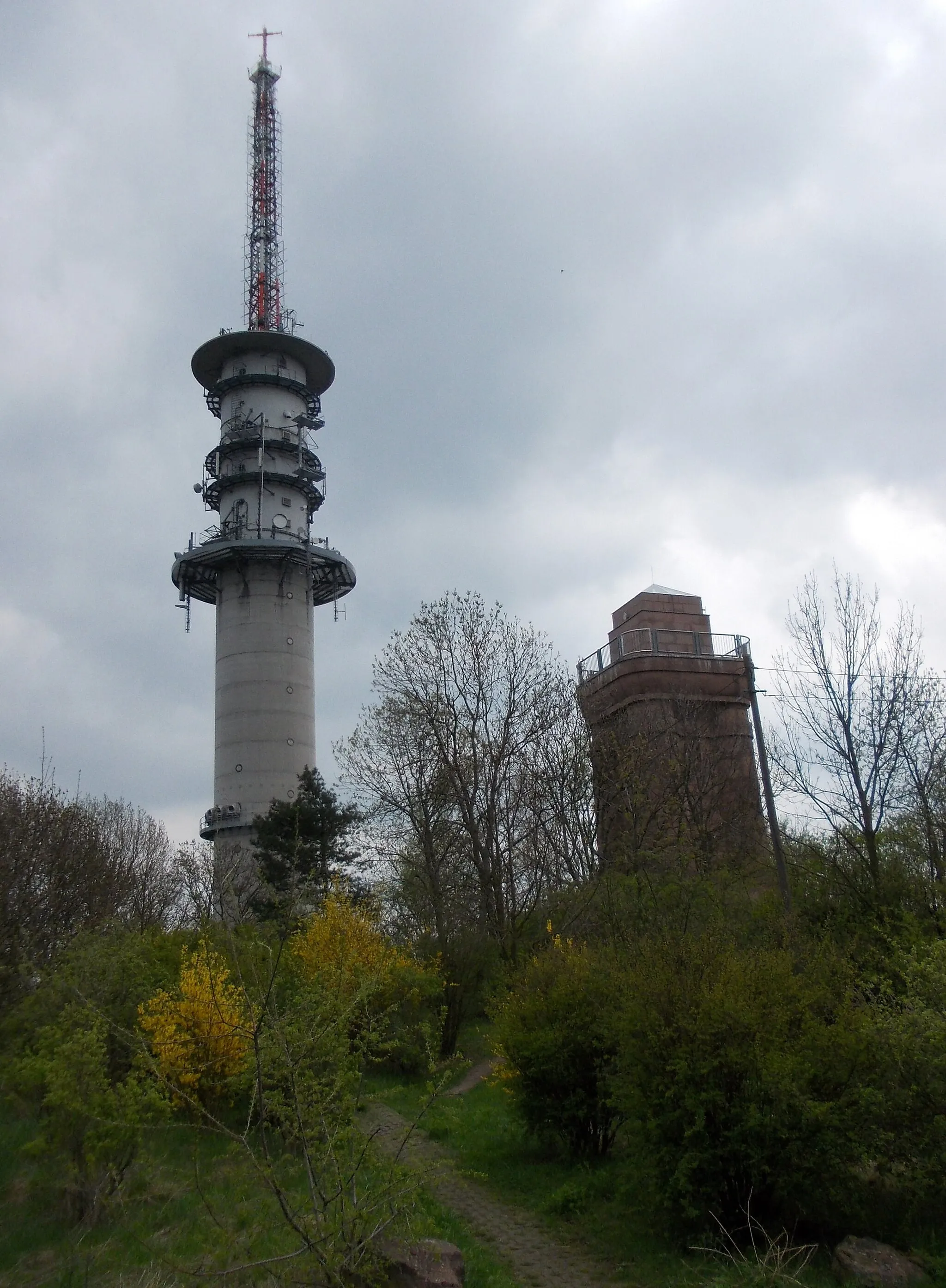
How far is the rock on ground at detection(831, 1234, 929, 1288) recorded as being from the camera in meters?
8.30

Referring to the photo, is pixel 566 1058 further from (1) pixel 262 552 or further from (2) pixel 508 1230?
(1) pixel 262 552

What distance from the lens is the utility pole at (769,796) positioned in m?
16.6

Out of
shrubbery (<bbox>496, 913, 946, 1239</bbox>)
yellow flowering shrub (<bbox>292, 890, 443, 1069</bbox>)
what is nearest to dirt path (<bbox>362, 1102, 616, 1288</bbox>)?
shrubbery (<bbox>496, 913, 946, 1239</bbox>)

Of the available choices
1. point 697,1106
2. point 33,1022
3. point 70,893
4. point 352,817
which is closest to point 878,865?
point 697,1106

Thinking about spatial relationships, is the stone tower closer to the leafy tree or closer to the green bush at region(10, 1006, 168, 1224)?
the leafy tree

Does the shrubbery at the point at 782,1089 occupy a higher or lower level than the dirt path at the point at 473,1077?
higher

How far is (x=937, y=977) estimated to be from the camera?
31.6ft

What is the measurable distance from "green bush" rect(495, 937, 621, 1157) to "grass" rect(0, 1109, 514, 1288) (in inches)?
108

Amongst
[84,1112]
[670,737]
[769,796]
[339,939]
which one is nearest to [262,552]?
[670,737]

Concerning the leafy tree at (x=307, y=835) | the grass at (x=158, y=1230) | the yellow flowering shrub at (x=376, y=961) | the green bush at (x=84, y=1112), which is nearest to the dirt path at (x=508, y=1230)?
the grass at (x=158, y=1230)

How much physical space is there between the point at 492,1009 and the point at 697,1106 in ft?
25.5

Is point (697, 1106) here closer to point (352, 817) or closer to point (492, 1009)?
point (492, 1009)

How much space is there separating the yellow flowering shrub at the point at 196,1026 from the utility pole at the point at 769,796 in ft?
29.3

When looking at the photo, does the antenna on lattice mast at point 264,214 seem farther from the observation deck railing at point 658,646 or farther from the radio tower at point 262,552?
the observation deck railing at point 658,646
